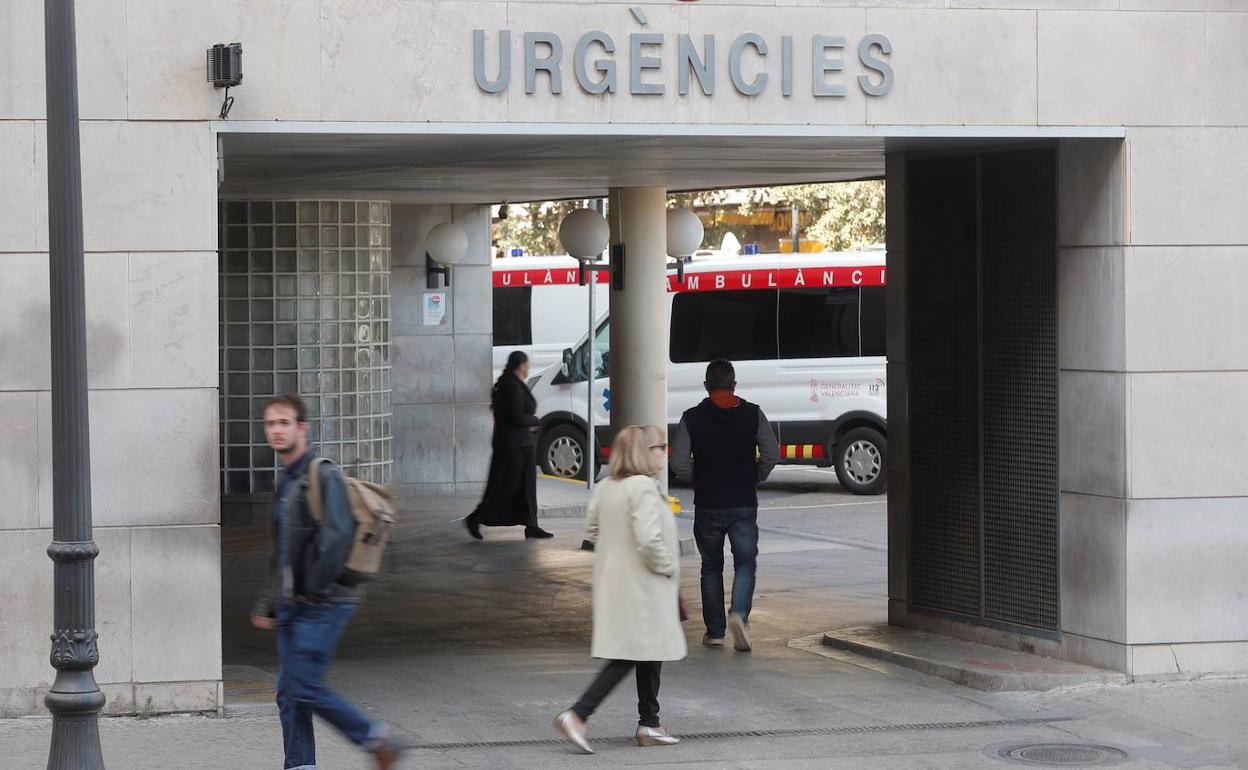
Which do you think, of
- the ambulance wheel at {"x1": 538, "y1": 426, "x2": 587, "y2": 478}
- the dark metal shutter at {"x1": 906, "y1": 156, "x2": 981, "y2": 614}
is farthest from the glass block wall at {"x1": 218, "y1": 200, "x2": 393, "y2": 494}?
the dark metal shutter at {"x1": 906, "y1": 156, "x2": 981, "y2": 614}

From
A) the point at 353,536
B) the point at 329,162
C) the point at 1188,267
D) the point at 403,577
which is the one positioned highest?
the point at 329,162

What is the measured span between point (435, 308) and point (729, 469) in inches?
409

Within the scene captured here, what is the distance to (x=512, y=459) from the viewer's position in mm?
16031

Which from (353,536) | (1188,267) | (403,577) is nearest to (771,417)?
(403,577)

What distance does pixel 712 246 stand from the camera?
4547cm

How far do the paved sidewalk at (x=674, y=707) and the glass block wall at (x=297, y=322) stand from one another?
4959 millimetres

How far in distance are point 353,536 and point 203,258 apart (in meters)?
2.42

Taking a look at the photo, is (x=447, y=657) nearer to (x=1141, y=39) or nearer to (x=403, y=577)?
(x=403, y=577)

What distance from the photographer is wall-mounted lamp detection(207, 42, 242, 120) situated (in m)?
8.27

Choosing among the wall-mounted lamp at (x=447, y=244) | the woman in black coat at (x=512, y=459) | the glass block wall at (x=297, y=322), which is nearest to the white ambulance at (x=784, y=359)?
the wall-mounted lamp at (x=447, y=244)

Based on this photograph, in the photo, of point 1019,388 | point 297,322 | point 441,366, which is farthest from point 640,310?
point 441,366

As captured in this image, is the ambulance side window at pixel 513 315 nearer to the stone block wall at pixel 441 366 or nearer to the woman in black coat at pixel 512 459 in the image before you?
the stone block wall at pixel 441 366

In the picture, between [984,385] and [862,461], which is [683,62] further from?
[862,461]

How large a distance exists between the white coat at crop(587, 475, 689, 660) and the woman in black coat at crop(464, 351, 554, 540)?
316 inches
